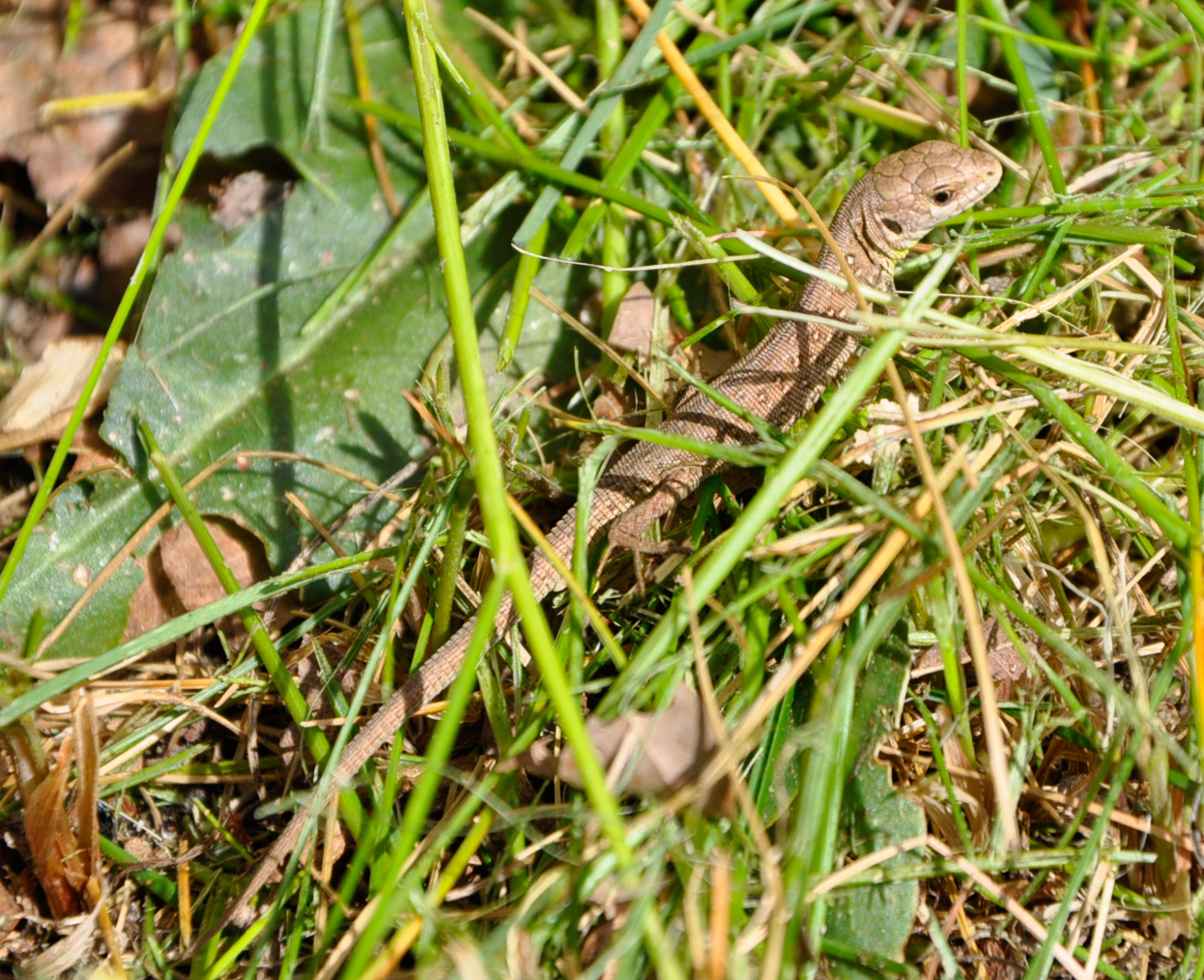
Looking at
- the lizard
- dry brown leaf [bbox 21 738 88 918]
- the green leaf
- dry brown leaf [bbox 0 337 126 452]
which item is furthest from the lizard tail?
dry brown leaf [bbox 0 337 126 452]

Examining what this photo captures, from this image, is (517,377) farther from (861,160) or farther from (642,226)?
(861,160)

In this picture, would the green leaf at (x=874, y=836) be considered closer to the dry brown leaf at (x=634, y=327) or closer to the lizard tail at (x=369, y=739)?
the lizard tail at (x=369, y=739)

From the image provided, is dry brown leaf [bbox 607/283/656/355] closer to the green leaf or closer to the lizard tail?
the lizard tail

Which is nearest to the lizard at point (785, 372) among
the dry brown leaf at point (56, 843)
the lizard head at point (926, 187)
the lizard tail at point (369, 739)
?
the lizard head at point (926, 187)

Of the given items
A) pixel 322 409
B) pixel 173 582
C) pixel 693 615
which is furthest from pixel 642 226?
pixel 173 582

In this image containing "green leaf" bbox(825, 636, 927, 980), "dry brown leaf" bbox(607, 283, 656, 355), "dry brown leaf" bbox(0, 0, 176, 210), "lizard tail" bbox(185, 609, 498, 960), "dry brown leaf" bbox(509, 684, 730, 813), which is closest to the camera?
"dry brown leaf" bbox(509, 684, 730, 813)
